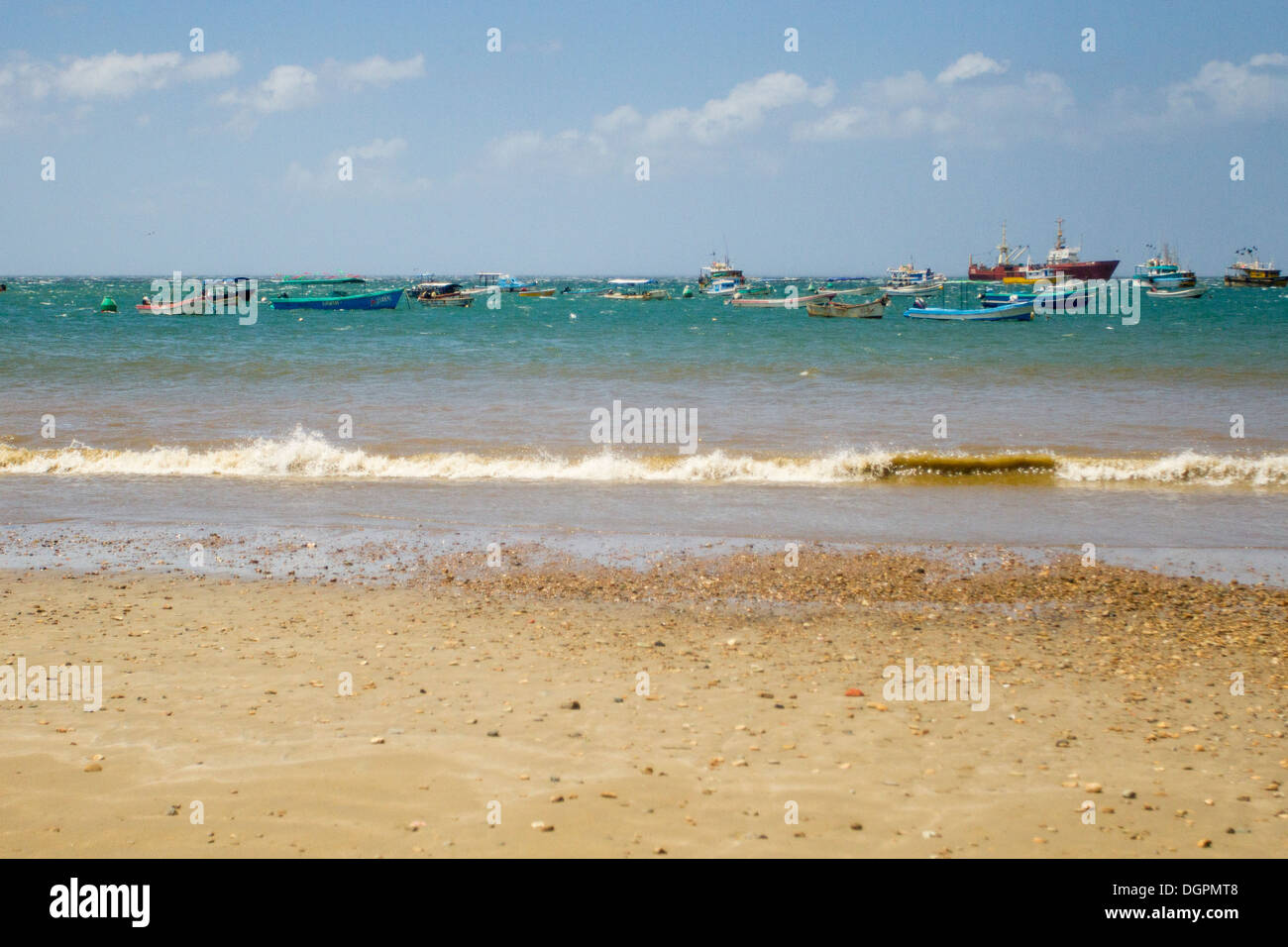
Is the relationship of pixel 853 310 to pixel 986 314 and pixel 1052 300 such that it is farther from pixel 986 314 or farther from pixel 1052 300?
pixel 1052 300

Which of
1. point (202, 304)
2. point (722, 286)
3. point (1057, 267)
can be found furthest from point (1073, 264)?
point (202, 304)

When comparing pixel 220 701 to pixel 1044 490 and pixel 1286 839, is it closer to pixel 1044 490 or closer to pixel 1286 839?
pixel 1286 839

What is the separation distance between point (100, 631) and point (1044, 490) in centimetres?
1290

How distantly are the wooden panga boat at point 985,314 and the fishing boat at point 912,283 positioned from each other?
53163mm

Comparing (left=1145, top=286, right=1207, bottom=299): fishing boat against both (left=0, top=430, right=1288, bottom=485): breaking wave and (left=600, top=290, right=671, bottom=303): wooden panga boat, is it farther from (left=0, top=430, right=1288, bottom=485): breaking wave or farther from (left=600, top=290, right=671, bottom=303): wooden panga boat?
(left=0, top=430, right=1288, bottom=485): breaking wave

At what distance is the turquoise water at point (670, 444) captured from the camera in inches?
507

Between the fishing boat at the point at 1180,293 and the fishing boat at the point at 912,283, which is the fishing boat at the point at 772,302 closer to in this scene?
the fishing boat at the point at 912,283

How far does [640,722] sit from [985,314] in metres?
60.1

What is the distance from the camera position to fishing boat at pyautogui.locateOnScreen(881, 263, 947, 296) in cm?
11750

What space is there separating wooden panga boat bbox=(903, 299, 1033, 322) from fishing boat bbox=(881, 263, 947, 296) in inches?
2093

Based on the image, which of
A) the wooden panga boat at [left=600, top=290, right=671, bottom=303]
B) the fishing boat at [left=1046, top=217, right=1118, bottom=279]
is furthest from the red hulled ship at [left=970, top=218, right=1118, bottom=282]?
the wooden panga boat at [left=600, top=290, right=671, bottom=303]

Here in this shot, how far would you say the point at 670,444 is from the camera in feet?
60.7

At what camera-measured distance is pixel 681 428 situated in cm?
2034
